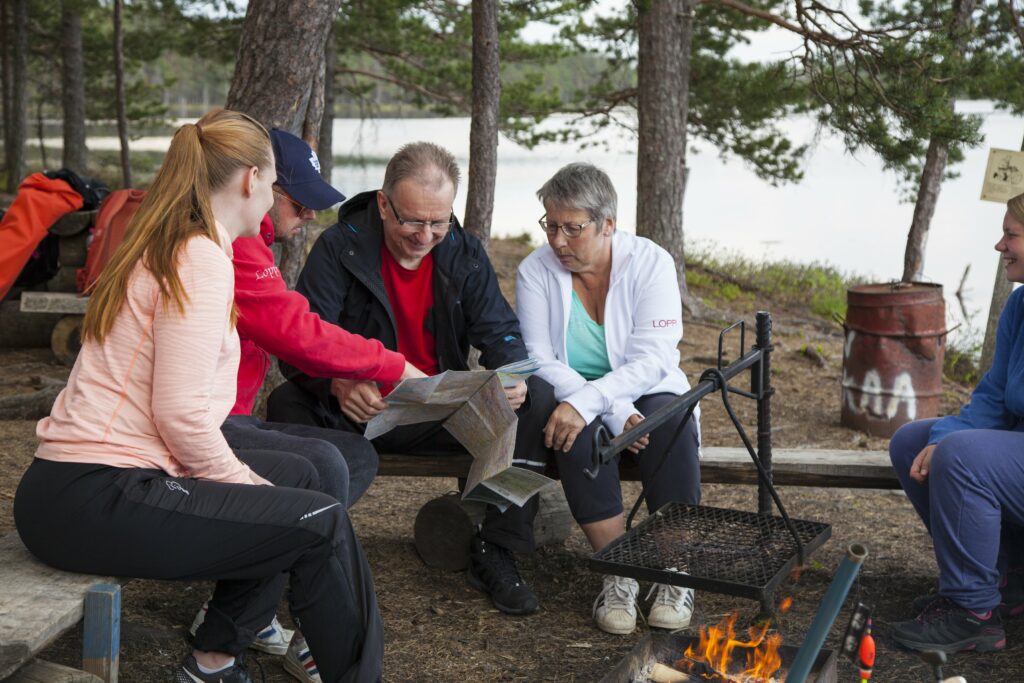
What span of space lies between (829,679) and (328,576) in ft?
4.09

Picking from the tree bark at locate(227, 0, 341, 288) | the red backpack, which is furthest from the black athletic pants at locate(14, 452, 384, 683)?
the red backpack

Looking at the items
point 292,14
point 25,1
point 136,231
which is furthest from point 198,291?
point 25,1

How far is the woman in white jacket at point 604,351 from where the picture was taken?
10.7 feet

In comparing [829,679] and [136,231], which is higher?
[136,231]

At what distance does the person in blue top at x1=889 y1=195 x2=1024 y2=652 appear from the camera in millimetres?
2979

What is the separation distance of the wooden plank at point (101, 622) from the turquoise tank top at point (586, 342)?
174 centimetres

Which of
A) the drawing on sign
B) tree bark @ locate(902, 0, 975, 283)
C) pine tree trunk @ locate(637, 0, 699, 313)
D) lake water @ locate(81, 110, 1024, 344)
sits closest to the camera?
the drawing on sign

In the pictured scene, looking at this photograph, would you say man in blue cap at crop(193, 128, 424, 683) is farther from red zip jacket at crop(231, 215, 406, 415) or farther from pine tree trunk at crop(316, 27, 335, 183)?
pine tree trunk at crop(316, 27, 335, 183)

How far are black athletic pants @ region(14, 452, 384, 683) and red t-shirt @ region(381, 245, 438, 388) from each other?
3.68ft

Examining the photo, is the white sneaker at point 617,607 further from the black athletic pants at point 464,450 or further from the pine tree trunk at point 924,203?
the pine tree trunk at point 924,203

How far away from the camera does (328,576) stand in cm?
238

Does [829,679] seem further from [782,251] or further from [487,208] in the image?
[782,251]

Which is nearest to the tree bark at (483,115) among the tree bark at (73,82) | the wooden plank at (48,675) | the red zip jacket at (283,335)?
the red zip jacket at (283,335)

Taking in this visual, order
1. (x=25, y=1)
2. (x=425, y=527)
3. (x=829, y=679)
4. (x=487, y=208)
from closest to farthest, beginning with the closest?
(x=829, y=679)
(x=425, y=527)
(x=487, y=208)
(x=25, y=1)
